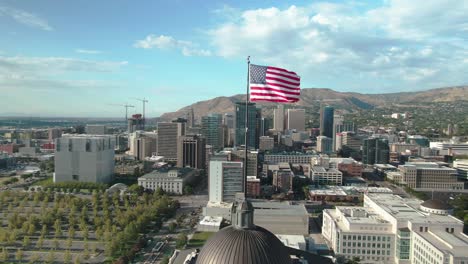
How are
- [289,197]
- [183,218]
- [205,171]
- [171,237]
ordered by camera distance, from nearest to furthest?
1. [171,237]
2. [183,218]
3. [289,197]
4. [205,171]

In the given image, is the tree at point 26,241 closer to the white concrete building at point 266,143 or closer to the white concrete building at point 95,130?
the white concrete building at point 266,143

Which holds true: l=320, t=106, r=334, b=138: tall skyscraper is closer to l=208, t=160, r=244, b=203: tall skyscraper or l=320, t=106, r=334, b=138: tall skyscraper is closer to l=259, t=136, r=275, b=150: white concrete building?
l=259, t=136, r=275, b=150: white concrete building

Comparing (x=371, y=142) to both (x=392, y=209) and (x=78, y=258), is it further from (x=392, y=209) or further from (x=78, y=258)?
(x=78, y=258)


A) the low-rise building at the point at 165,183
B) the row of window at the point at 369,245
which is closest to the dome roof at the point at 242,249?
the row of window at the point at 369,245

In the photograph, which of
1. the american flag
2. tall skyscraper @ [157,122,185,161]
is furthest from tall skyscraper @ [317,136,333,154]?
the american flag

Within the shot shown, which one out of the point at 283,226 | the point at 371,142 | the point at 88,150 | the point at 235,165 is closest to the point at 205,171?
the point at 88,150
